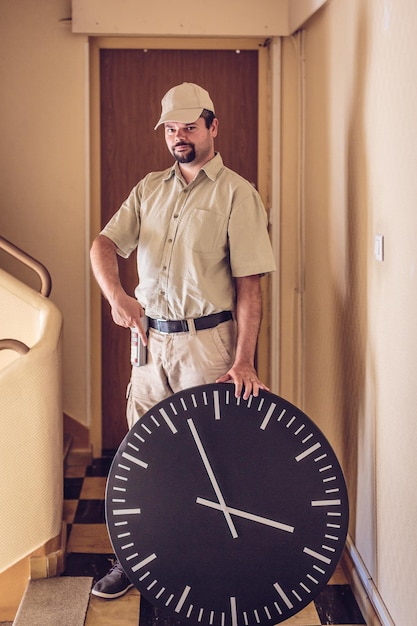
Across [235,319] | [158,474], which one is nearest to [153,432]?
[158,474]

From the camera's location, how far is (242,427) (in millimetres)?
2449

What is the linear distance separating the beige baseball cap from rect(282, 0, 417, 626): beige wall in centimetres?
53

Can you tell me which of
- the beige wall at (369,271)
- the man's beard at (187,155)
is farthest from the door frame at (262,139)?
the man's beard at (187,155)

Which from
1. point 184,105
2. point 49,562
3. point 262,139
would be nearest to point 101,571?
point 49,562

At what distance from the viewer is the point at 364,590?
2.73 metres

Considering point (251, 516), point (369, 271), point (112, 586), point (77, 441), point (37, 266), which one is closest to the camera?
point (251, 516)

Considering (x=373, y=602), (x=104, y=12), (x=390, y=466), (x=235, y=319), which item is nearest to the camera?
(x=390, y=466)

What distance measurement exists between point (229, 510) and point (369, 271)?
0.87m

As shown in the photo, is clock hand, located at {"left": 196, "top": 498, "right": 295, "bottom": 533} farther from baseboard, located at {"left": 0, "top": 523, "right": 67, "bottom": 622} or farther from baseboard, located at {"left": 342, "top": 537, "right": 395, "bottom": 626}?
baseboard, located at {"left": 0, "top": 523, "right": 67, "bottom": 622}

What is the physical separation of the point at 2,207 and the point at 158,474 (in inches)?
82.3

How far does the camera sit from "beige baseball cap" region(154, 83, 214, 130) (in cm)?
271

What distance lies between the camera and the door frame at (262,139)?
398cm

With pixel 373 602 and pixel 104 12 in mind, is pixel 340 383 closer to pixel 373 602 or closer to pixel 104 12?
pixel 373 602

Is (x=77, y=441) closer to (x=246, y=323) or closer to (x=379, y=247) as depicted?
(x=246, y=323)
